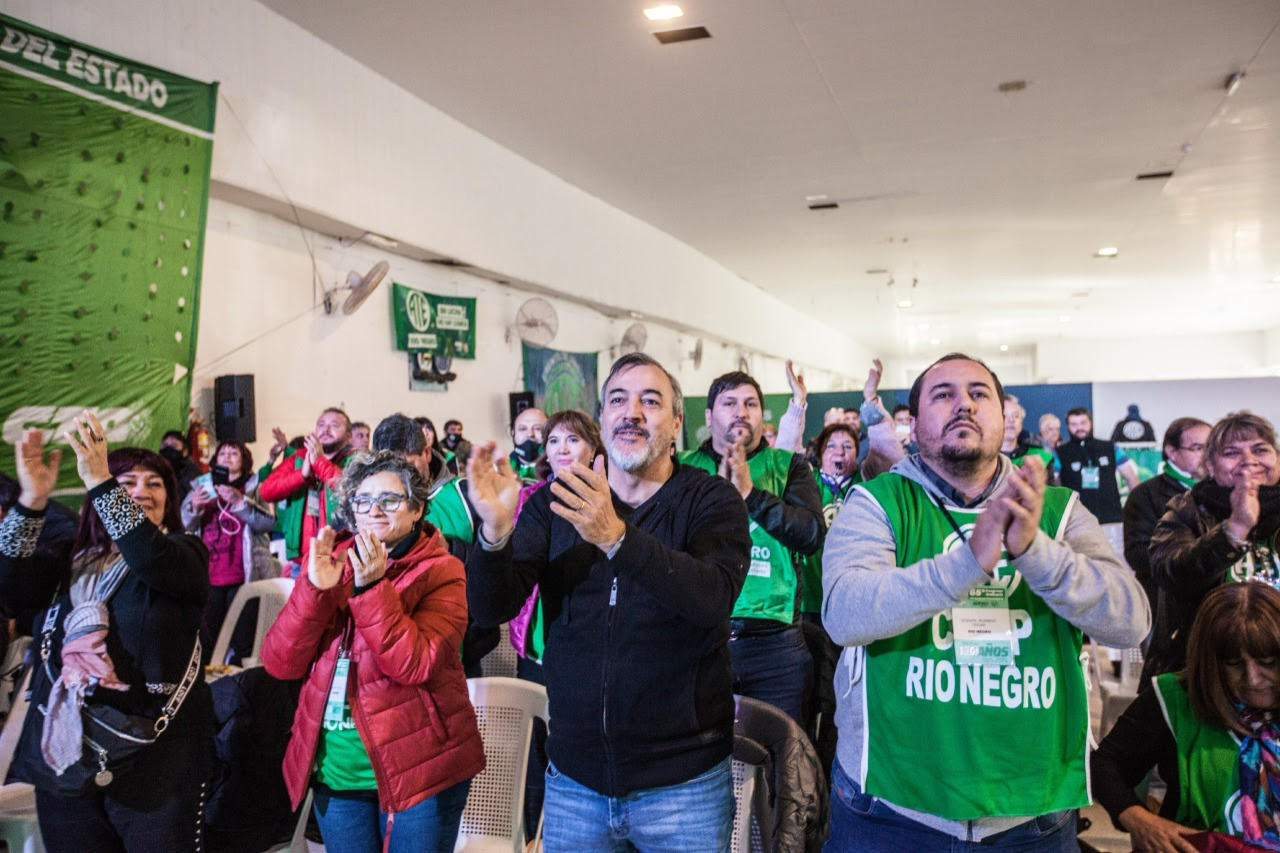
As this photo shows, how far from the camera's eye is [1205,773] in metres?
2.03

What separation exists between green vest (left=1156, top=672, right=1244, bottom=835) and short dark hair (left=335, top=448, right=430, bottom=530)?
1.91 metres

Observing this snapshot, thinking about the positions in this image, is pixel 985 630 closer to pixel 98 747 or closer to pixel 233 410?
pixel 98 747

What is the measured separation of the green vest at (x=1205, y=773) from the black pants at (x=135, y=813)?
2.43 m

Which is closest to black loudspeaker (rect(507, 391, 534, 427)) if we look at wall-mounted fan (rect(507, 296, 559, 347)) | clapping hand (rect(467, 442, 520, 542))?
wall-mounted fan (rect(507, 296, 559, 347))

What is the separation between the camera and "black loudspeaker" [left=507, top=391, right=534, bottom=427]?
927 centimetres

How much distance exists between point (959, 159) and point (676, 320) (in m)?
5.22

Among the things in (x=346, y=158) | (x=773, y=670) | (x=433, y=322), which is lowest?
(x=773, y=670)

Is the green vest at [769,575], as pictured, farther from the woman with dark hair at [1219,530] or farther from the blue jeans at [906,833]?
the blue jeans at [906,833]

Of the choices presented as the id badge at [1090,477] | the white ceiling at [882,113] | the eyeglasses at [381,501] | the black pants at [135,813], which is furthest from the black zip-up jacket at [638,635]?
the id badge at [1090,477]

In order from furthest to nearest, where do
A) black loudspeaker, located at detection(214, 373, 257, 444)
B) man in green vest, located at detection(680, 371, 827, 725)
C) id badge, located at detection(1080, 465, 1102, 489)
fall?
1. id badge, located at detection(1080, 465, 1102, 489)
2. black loudspeaker, located at detection(214, 373, 257, 444)
3. man in green vest, located at detection(680, 371, 827, 725)

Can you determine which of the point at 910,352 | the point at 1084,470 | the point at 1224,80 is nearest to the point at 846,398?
the point at 1084,470

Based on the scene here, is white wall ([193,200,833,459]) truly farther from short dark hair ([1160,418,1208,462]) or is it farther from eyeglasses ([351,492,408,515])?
short dark hair ([1160,418,1208,462])

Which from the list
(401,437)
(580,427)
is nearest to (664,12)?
(580,427)

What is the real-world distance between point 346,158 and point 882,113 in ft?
15.1
